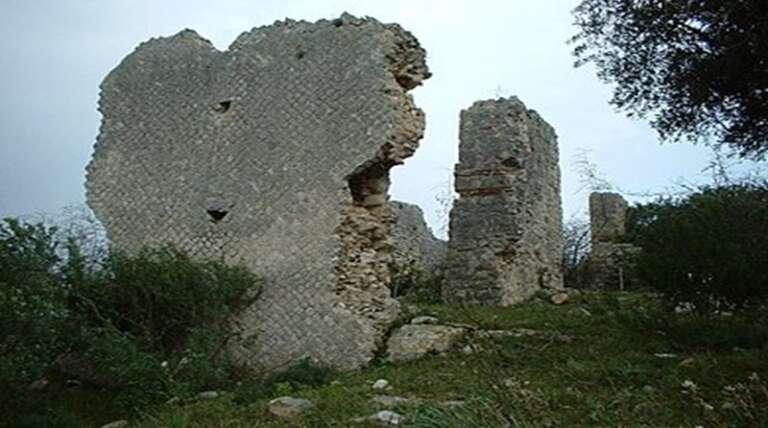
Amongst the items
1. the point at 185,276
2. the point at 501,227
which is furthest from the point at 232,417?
the point at 501,227

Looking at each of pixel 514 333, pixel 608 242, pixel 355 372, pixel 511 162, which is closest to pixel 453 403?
pixel 355 372

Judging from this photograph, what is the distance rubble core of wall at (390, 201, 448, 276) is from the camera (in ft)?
62.8

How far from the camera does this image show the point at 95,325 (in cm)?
867

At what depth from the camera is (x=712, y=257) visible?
376 inches

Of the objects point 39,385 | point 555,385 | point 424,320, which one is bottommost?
point 39,385

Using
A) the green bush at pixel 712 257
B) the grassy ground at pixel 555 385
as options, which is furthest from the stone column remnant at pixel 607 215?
the green bush at pixel 712 257

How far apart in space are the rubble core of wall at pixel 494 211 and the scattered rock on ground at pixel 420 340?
13.7 feet

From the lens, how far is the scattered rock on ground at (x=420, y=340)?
888cm

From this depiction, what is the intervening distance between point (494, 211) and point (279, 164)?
521cm

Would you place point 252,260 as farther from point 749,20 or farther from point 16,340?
point 749,20

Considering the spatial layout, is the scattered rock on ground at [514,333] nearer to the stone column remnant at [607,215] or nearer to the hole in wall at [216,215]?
the hole in wall at [216,215]

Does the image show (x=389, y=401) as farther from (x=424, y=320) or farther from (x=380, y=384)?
(x=424, y=320)

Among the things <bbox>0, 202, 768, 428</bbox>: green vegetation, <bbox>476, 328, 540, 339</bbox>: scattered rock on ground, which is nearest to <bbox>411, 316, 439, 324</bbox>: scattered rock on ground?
<bbox>0, 202, 768, 428</bbox>: green vegetation

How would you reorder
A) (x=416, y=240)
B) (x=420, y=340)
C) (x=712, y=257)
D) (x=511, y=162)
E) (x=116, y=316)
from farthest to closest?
1. (x=416, y=240)
2. (x=511, y=162)
3. (x=712, y=257)
4. (x=420, y=340)
5. (x=116, y=316)
